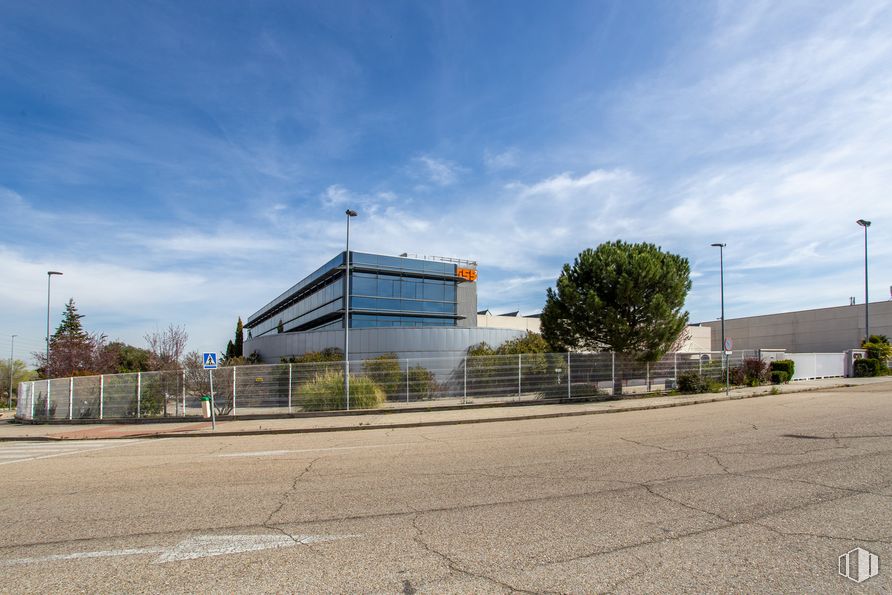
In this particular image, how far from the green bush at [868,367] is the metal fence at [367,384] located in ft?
75.0

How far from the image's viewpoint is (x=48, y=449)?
1511 cm

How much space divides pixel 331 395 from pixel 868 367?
3684 cm

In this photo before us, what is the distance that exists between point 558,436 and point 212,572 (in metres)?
9.39

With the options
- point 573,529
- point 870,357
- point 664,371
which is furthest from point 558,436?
point 870,357

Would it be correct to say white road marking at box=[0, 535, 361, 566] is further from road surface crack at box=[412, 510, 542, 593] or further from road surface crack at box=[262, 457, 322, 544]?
road surface crack at box=[412, 510, 542, 593]

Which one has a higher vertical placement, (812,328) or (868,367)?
(812,328)

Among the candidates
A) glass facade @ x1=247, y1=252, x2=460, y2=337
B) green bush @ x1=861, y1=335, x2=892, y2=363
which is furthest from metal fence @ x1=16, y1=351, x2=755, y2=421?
glass facade @ x1=247, y1=252, x2=460, y2=337

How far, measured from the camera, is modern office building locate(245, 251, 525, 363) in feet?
130

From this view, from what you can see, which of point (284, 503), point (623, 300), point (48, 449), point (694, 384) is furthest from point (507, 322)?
point (284, 503)

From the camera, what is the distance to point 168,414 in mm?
23344

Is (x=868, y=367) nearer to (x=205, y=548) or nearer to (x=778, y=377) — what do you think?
(x=778, y=377)

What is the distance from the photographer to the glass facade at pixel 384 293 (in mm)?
51594

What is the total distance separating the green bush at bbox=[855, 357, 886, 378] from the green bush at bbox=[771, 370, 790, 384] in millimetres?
10888

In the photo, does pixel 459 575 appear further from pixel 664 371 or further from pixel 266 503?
pixel 664 371
